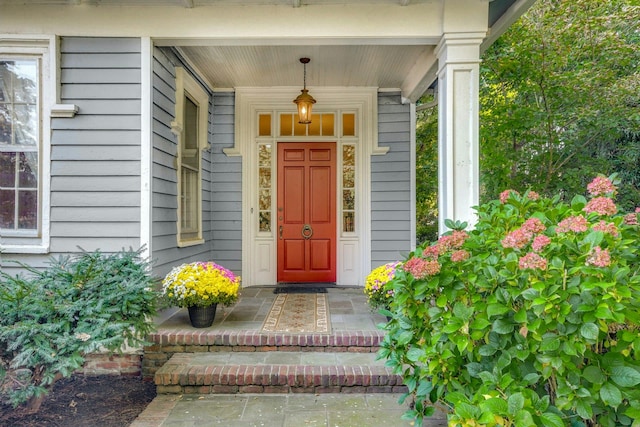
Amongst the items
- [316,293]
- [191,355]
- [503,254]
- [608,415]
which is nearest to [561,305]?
[503,254]

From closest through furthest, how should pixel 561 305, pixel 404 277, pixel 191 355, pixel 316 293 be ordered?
1. pixel 561 305
2. pixel 404 277
3. pixel 191 355
4. pixel 316 293

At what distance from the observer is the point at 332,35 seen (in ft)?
10.2

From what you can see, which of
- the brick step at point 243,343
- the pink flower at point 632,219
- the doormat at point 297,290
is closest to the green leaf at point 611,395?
the pink flower at point 632,219

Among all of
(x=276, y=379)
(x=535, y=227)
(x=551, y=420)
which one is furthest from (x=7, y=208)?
(x=551, y=420)

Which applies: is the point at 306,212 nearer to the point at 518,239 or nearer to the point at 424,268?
the point at 424,268

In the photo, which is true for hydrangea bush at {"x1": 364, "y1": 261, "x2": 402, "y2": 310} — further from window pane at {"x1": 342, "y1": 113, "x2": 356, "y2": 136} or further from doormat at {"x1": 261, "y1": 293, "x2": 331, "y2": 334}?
window pane at {"x1": 342, "y1": 113, "x2": 356, "y2": 136}

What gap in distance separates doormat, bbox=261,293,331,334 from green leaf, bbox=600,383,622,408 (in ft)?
6.31

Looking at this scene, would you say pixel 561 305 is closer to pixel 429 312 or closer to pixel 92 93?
pixel 429 312

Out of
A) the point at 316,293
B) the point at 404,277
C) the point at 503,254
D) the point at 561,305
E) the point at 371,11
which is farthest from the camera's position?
the point at 316,293

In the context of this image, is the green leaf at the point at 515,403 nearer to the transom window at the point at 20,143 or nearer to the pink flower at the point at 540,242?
the pink flower at the point at 540,242

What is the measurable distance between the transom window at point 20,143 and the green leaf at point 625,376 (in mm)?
3891

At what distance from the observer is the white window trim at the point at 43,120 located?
307 cm

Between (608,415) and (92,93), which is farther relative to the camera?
(92,93)

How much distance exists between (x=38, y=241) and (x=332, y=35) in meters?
2.97
